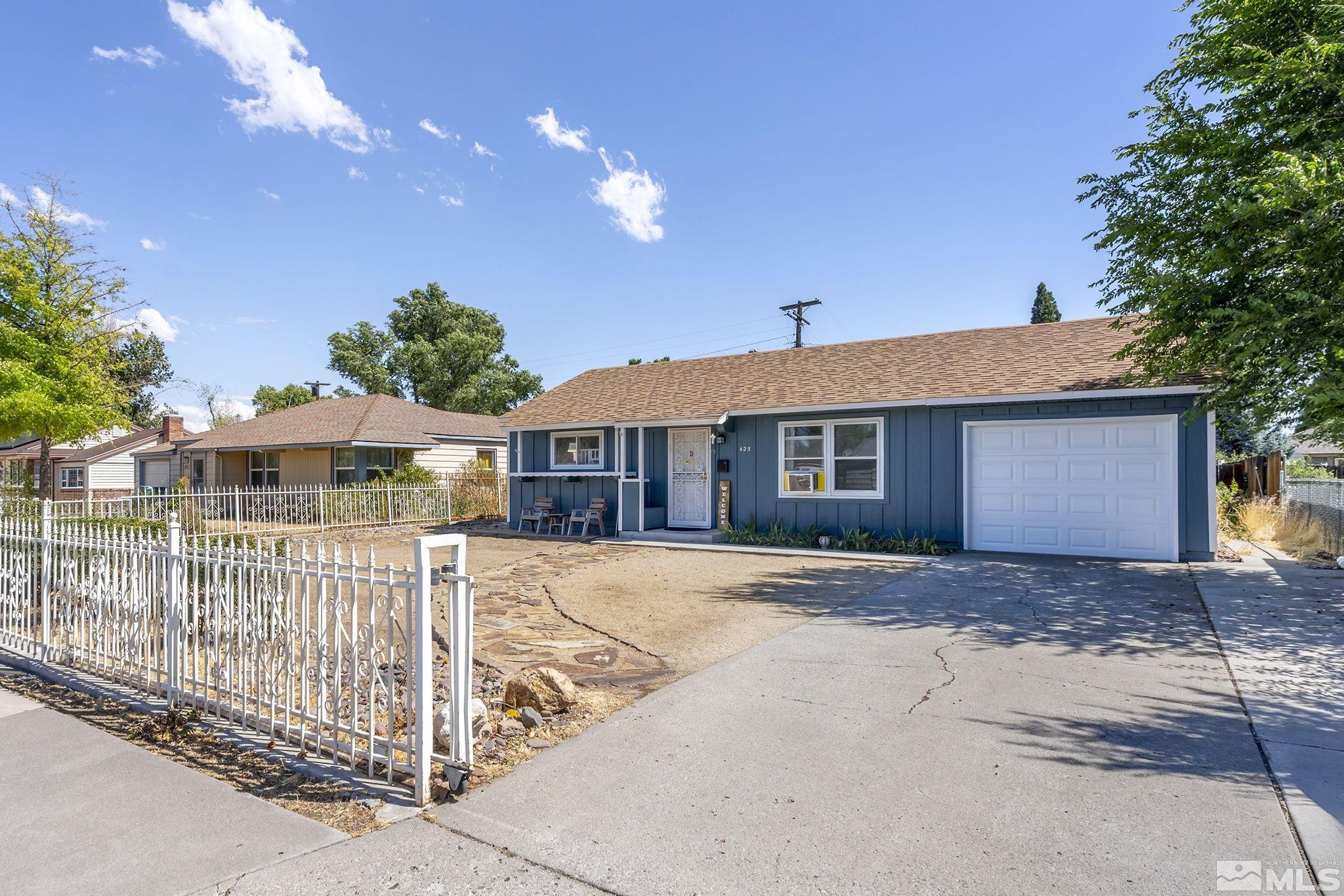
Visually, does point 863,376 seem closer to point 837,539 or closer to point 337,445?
point 837,539

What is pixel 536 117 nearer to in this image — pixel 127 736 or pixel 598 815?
pixel 127 736

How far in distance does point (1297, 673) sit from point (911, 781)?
157 inches

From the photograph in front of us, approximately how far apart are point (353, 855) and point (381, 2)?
12562 millimetres

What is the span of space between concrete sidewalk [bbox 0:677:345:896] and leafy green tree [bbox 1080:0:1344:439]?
1009 cm

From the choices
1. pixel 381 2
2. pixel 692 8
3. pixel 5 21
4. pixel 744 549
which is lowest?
pixel 744 549

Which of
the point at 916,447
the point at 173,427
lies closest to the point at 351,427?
the point at 173,427

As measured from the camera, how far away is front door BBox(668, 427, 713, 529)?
1544 cm

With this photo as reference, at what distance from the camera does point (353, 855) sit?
2.85 meters

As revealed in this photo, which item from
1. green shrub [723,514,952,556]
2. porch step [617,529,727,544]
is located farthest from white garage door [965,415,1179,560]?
porch step [617,529,727,544]

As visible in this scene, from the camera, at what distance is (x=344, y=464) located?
2292 centimetres

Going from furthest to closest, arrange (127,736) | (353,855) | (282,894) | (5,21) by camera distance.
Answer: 1. (5,21)
2. (127,736)
3. (353,855)
4. (282,894)

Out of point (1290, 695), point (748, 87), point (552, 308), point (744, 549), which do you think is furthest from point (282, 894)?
point (552, 308)

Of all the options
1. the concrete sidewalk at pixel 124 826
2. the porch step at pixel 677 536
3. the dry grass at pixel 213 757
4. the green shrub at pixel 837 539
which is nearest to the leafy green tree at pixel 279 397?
the porch step at pixel 677 536

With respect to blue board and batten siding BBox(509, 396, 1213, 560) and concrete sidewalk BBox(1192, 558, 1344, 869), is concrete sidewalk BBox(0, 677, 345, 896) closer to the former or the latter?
concrete sidewalk BBox(1192, 558, 1344, 869)
